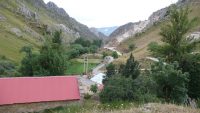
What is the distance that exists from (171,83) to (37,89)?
50.1ft

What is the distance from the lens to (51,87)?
39.8 metres

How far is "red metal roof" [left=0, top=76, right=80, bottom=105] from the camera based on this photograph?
3847 centimetres

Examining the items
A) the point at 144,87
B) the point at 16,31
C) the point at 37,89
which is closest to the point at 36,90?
the point at 37,89

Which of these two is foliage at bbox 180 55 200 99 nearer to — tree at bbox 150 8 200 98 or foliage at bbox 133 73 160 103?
tree at bbox 150 8 200 98

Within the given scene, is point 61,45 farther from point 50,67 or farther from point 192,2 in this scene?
point 192,2

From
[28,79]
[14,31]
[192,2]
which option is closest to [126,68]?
[28,79]

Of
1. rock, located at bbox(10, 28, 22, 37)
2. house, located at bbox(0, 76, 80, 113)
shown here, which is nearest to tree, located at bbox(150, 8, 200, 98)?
house, located at bbox(0, 76, 80, 113)

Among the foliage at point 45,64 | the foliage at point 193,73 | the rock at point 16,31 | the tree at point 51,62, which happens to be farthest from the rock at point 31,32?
the foliage at point 193,73

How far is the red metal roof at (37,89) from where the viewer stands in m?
38.5

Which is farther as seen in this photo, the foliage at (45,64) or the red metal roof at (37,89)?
the foliage at (45,64)

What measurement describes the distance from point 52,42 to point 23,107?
36174mm

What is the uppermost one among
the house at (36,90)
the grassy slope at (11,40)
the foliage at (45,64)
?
the grassy slope at (11,40)

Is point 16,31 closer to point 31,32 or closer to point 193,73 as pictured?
point 31,32

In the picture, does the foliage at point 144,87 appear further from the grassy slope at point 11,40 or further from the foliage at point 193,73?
the grassy slope at point 11,40
